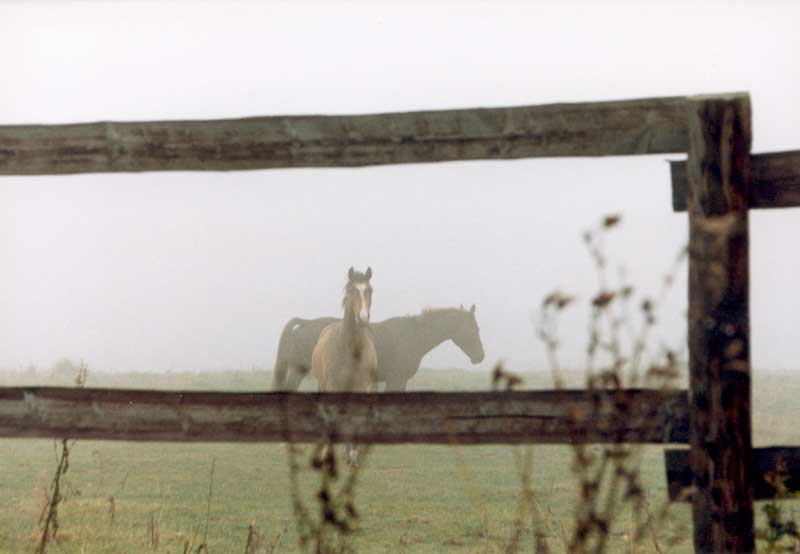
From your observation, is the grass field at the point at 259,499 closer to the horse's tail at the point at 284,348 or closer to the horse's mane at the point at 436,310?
the horse's tail at the point at 284,348

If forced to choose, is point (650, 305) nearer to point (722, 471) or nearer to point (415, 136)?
point (722, 471)

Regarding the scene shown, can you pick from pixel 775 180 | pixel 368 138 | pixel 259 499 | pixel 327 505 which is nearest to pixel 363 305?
pixel 259 499

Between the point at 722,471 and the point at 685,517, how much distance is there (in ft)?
15.6

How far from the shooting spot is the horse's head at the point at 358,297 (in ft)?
42.4

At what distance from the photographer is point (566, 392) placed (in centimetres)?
417

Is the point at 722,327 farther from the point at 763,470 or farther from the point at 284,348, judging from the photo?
the point at 284,348

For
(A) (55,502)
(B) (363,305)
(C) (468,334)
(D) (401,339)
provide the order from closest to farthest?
(A) (55,502) < (B) (363,305) < (D) (401,339) < (C) (468,334)

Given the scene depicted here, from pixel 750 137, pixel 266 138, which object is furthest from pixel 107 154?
pixel 750 137

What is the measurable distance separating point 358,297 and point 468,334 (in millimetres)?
6283

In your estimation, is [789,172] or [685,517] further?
[685,517]

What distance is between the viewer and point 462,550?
22.6ft

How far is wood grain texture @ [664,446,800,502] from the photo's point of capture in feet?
14.0

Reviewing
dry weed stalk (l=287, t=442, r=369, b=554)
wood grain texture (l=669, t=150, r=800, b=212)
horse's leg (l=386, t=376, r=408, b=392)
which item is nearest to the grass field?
dry weed stalk (l=287, t=442, r=369, b=554)

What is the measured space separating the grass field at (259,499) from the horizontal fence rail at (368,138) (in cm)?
154
